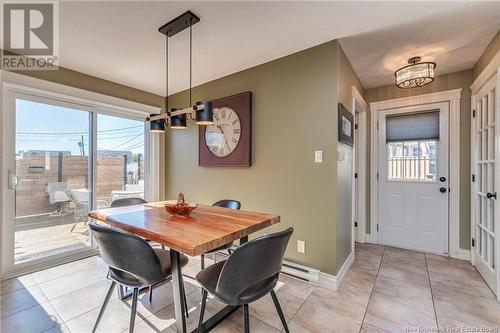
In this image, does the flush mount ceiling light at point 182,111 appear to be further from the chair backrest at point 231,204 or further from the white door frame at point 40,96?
the white door frame at point 40,96

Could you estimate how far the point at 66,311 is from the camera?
1.87 m

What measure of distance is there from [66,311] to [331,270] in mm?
2325

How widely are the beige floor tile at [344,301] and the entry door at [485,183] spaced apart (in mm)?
1240

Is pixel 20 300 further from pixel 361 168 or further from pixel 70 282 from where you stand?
pixel 361 168

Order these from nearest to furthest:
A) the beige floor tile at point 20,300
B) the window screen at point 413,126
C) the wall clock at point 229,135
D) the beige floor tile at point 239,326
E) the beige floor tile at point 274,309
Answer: the beige floor tile at point 239,326
the beige floor tile at point 274,309
the beige floor tile at point 20,300
the wall clock at point 229,135
the window screen at point 413,126

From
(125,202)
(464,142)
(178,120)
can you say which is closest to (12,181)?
(125,202)

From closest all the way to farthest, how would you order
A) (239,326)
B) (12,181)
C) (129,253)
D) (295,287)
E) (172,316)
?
(129,253) → (239,326) → (172,316) → (295,287) → (12,181)

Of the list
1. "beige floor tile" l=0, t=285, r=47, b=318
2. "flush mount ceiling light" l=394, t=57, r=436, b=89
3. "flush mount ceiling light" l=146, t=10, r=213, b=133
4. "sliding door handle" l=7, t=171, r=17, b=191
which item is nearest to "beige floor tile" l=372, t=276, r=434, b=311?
"flush mount ceiling light" l=394, t=57, r=436, b=89

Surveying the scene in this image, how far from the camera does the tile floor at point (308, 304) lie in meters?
1.71

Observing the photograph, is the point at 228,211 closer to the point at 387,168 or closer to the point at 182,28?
the point at 182,28

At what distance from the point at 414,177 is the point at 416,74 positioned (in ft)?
4.96

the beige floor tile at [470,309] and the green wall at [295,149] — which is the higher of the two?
the green wall at [295,149]

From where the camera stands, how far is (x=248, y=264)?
3.89 feet

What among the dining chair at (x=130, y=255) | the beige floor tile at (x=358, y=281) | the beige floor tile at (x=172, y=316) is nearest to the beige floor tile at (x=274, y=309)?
the beige floor tile at (x=172, y=316)
